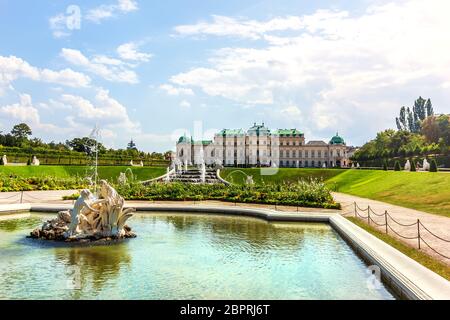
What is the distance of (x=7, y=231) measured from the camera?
14.2m

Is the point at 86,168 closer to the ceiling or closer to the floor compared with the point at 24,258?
closer to the ceiling

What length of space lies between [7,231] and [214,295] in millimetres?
10552

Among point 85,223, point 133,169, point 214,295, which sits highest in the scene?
point 133,169

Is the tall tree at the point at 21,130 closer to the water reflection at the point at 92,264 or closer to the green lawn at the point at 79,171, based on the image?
the green lawn at the point at 79,171

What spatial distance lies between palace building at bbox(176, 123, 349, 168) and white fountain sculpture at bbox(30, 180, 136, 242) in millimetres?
86747

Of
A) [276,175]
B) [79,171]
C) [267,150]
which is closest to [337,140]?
[267,150]

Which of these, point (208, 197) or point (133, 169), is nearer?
point (208, 197)

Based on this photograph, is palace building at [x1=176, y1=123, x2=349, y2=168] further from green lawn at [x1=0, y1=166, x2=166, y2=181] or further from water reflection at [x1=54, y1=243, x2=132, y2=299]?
water reflection at [x1=54, y1=243, x2=132, y2=299]

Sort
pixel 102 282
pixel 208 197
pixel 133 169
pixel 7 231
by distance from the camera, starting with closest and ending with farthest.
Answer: pixel 102 282 → pixel 7 231 → pixel 208 197 → pixel 133 169

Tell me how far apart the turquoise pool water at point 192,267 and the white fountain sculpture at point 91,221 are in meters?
0.67

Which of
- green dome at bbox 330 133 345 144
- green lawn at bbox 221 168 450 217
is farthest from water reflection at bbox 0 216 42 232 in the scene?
green dome at bbox 330 133 345 144

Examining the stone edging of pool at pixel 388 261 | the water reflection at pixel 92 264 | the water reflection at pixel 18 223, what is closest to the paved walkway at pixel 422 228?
the stone edging of pool at pixel 388 261
